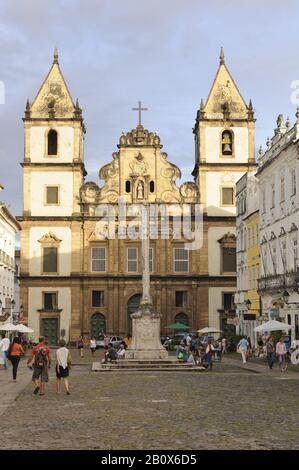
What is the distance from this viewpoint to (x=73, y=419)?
16.4 metres

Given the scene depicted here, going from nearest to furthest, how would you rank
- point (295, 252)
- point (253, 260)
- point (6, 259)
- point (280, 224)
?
point (295, 252) → point (280, 224) → point (253, 260) → point (6, 259)

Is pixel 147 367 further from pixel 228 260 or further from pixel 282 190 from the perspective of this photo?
pixel 228 260

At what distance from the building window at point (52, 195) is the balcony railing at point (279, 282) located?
22.0m

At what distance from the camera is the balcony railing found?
4008cm

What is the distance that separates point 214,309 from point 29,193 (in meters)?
17.4

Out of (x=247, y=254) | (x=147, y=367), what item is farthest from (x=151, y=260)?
(x=147, y=367)

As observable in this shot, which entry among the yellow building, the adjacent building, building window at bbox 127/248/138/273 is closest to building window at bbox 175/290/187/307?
building window at bbox 127/248/138/273

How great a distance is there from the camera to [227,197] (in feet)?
213

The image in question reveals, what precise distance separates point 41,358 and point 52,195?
42997 mm

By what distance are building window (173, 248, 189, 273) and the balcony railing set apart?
16.1 m

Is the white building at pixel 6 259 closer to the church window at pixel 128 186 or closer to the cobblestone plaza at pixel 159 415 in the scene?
the church window at pixel 128 186

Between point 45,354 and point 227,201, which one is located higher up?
point 227,201
